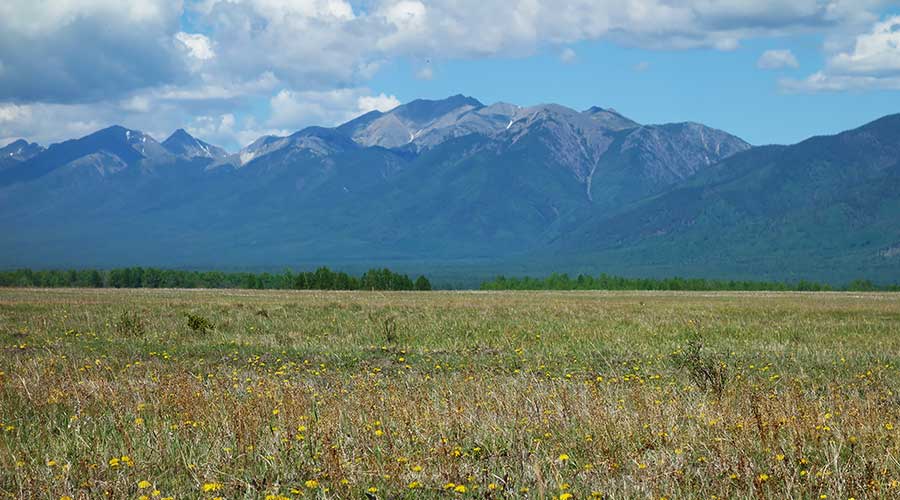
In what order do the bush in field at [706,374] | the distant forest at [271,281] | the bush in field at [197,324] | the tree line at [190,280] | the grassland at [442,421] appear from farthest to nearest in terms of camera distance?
the distant forest at [271,281] → the tree line at [190,280] → the bush in field at [197,324] → the bush in field at [706,374] → the grassland at [442,421]

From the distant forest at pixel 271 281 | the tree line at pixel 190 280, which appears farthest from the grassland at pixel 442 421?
the distant forest at pixel 271 281

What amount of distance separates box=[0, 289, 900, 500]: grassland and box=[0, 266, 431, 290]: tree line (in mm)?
76430

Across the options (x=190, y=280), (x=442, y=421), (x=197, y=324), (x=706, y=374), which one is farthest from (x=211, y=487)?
(x=190, y=280)

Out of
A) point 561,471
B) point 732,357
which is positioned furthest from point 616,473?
point 732,357

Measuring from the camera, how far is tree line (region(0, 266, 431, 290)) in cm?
9800

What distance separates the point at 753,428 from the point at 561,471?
2871 mm

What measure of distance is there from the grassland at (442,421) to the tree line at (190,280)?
76.4 meters

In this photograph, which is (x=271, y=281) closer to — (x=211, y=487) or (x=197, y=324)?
(x=197, y=324)

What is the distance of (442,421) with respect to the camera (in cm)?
1117

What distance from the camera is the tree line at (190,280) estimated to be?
322 feet

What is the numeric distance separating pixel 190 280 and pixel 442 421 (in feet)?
392

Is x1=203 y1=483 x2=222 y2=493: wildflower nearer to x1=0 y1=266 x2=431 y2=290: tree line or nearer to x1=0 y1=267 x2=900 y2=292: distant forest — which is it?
x1=0 y1=266 x2=431 y2=290: tree line

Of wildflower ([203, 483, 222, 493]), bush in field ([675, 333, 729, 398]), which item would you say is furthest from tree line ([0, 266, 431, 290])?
wildflower ([203, 483, 222, 493])

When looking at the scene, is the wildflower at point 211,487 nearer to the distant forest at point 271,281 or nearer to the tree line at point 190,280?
the tree line at point 190,280
